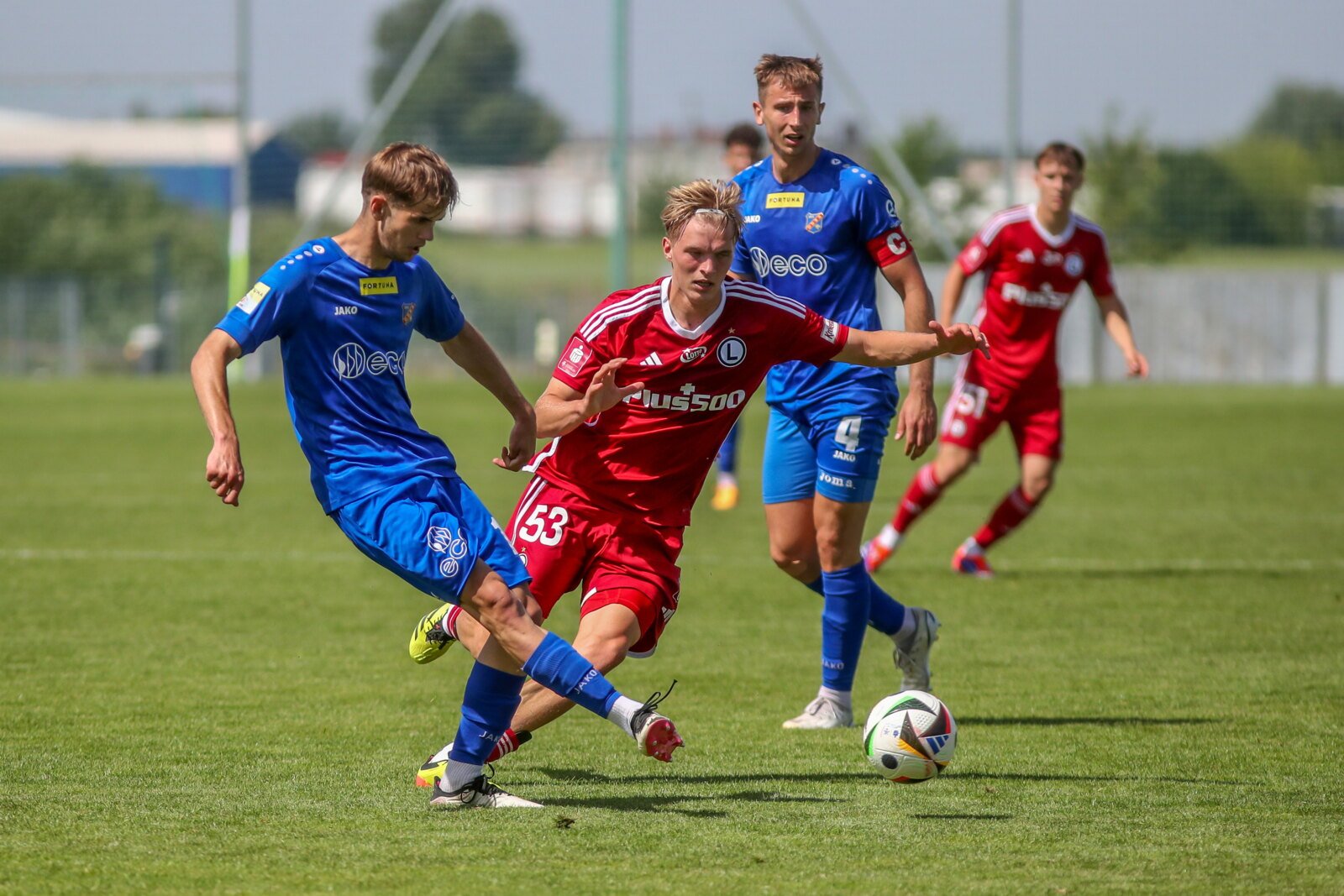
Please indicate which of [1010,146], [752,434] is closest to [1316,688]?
[752,434]

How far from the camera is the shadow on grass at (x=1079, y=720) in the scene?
21.5 feet

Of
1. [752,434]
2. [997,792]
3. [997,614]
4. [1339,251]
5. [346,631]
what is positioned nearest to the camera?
[997,792]

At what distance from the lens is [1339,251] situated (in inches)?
1345

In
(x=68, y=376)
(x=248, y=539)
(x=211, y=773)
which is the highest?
(x=211, y=773)

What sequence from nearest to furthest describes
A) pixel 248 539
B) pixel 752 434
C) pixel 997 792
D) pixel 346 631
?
pixel 997 792 → pixel 346 631 → pixel 248 539 → pixel 752 434

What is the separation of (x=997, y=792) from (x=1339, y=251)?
31.8m

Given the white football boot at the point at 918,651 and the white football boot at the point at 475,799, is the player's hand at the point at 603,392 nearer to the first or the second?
the white football boot at the point at 475,799

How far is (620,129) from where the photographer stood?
28812mm

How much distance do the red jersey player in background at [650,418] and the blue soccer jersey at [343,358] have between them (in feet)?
1.67

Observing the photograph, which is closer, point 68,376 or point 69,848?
point 69,848

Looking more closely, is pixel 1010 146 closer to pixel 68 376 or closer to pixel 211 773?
pixel 68 376

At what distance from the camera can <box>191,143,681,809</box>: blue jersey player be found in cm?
491

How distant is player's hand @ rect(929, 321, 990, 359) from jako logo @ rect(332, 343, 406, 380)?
5.93 feet

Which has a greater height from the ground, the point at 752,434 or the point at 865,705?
the point at 865,705
